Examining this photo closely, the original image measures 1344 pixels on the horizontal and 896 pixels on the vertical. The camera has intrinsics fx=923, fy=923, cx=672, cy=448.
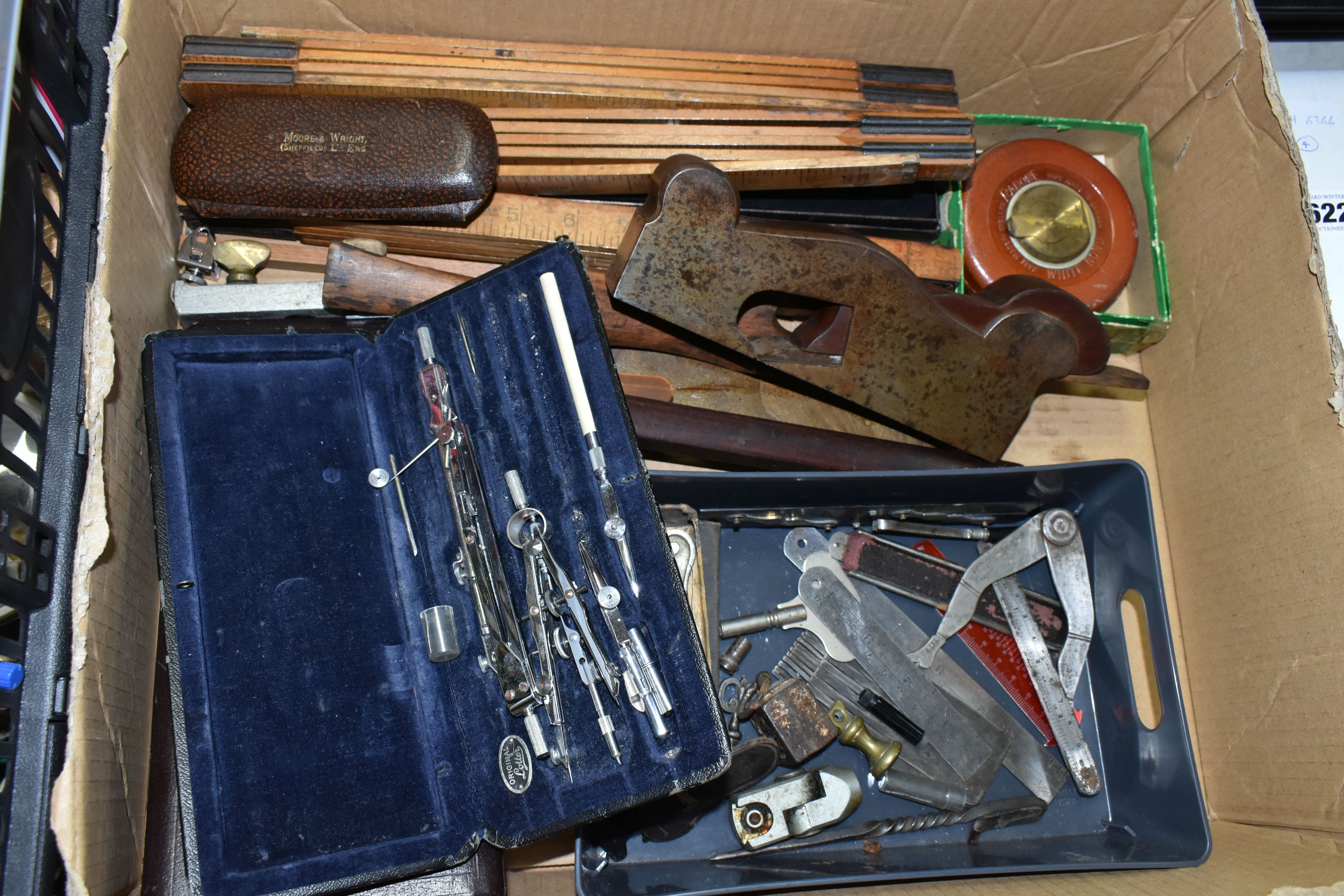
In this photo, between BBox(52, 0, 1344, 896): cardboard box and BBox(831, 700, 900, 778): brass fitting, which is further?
BBox(831, 700, 900, 778): brass fitting

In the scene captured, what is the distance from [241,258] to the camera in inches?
59.6

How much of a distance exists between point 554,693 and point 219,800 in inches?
17.2

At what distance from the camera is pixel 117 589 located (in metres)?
1.21

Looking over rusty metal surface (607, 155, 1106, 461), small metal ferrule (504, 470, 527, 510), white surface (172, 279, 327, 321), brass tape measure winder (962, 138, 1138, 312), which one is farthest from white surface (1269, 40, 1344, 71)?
white surface (172, 279, 327, 321)

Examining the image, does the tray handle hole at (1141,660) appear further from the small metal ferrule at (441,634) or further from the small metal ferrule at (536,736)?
the small metal ferrule at (441,634)

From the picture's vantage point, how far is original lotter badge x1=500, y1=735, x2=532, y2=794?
1.24 meters

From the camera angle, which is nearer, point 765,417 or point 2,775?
point 2,775

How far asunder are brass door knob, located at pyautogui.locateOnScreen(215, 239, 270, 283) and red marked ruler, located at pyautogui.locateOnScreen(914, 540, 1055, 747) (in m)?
1.23

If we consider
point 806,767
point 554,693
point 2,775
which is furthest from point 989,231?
point 2,775

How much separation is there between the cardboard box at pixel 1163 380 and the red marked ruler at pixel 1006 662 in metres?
0.29

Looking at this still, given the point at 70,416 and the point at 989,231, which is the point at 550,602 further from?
the point at 989,231

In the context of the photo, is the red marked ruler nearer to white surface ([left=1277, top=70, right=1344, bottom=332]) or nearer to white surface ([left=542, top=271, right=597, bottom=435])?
white surface ([left=542, top=271, right=597, bottom=435])

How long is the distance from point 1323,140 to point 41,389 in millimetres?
2310

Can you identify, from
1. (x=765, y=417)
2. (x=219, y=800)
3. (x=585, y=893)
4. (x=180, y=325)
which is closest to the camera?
(x=219, y=800)
